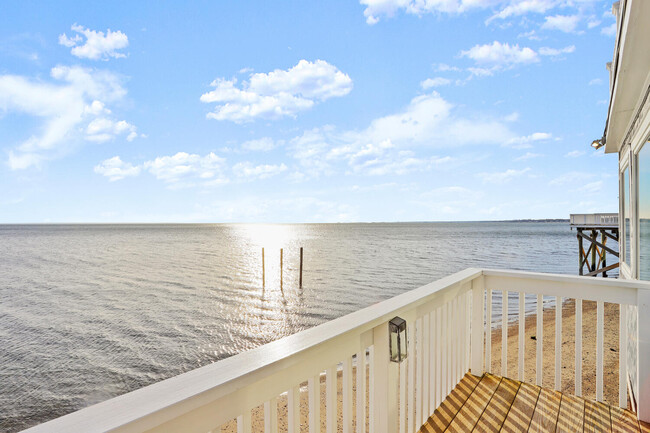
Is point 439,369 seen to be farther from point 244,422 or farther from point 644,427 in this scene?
point 244,422

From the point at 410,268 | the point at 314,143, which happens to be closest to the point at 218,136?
the point at 314,143

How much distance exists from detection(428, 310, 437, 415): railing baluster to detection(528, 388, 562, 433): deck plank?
572 millimetres

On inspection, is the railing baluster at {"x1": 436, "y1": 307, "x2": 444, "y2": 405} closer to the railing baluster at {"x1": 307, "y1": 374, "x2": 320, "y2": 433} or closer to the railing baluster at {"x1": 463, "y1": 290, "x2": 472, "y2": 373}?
the railing baluster at {"x1": 463, "y1": 290, "x2": 472, "y2": 373}

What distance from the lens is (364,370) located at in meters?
1.57

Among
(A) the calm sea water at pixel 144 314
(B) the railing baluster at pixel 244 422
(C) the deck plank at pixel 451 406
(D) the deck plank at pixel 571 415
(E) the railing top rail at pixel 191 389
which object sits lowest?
(A) the calm sea water at pixel 144 314

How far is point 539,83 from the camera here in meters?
13.6

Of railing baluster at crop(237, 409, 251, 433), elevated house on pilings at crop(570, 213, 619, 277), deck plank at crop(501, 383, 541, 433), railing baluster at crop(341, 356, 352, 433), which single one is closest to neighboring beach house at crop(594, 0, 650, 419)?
deck plank at crop(501, 383, 541, 433)

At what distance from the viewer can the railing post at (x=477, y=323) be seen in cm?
293

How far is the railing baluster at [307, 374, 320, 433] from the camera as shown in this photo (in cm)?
124

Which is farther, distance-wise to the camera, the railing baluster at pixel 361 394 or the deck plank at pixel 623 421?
the deck plank at pixel 623 421

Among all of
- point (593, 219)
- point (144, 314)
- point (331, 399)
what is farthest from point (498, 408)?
point (593, 219)

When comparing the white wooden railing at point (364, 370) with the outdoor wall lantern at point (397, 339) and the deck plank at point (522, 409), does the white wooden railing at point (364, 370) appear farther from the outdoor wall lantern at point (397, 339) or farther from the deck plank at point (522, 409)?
the deck plank at point (522, 409)

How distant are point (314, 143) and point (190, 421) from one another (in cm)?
4193

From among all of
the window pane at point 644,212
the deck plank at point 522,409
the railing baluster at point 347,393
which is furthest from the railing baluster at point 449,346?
the window pane at point 644,212
